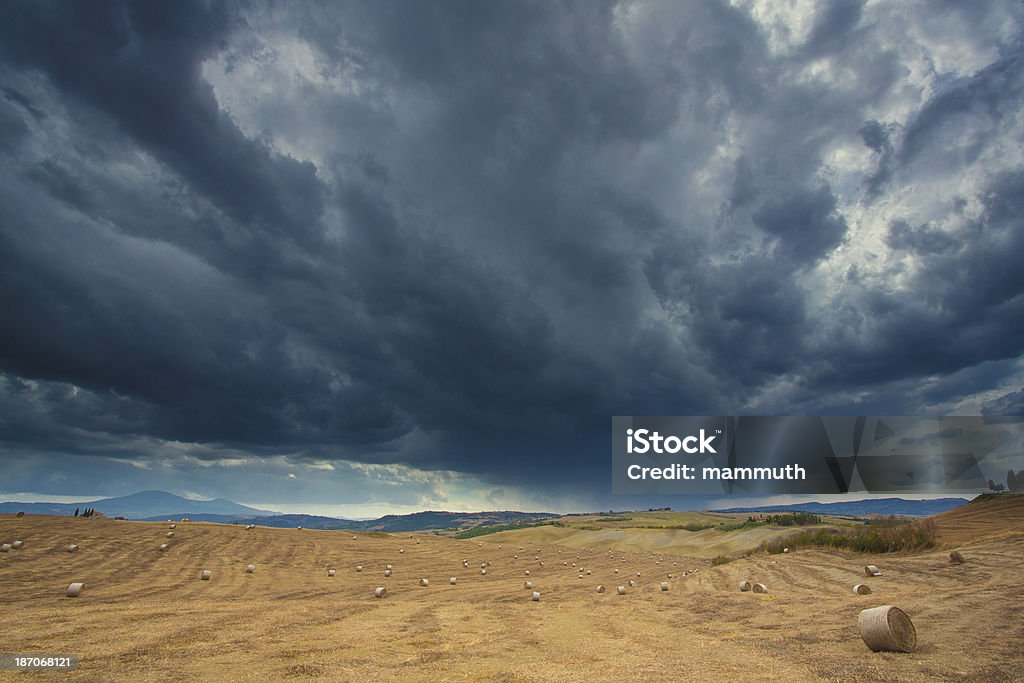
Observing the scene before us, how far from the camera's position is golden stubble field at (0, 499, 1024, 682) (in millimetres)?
10922

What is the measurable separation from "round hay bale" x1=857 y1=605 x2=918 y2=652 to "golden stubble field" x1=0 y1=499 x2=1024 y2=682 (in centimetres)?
23

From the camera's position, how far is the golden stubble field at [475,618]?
10922 millimetres

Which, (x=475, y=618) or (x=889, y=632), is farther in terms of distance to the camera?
(x=475, y=618)

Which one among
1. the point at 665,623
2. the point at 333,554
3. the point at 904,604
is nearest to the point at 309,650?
the point at 665,623

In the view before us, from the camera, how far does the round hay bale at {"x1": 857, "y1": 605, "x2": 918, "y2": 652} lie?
11.4m

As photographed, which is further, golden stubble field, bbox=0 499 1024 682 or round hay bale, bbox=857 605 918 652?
round hay bale, bbox=857 605 918 652

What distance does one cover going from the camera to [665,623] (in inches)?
719

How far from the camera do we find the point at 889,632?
11.4m

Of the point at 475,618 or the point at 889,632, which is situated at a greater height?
the point at 889,632

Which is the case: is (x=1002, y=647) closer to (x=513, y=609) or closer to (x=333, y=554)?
Result: (x=513, y=609)

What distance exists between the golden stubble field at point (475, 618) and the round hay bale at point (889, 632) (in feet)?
0.76

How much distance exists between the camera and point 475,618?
1881 centimetres

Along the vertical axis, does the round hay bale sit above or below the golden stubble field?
above

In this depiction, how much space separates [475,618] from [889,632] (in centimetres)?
1271
